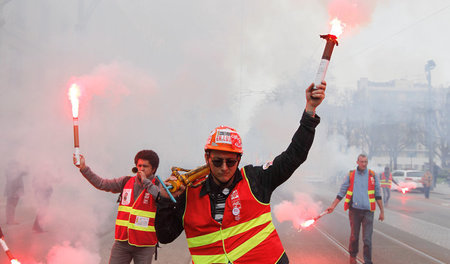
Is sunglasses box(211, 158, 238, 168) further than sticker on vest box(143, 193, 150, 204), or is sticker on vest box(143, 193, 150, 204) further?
sticker on vest box(143, 193, 150, 204)

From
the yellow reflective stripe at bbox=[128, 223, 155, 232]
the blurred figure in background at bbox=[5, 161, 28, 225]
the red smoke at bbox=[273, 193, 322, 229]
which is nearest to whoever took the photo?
the yellow reflective stripe at bbox=[128, 223, 155, 232]

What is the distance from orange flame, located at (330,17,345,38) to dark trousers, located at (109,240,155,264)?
7.25 ft

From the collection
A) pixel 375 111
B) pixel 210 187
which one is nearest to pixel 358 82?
pixel 375 111

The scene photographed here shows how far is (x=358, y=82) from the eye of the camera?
64.0ft

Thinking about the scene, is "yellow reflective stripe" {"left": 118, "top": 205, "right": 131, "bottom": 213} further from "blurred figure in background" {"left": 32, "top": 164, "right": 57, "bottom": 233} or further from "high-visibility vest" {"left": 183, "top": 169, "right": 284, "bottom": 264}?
"blurred figure in background" {"left": 32, "top": 164, "right": 57, "bottom": 233}

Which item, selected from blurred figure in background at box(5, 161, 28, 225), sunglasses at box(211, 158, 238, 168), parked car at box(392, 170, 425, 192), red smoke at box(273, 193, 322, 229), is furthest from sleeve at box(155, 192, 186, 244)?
parked car at box(392, 170, 425, 192)

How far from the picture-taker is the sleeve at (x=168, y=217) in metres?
1.94

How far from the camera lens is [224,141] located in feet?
6.39

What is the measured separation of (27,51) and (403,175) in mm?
18270

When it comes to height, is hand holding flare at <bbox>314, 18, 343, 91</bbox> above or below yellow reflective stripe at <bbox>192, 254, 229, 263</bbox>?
above

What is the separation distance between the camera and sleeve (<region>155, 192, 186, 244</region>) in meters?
1.94

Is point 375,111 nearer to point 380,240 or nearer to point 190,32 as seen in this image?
point 190,32

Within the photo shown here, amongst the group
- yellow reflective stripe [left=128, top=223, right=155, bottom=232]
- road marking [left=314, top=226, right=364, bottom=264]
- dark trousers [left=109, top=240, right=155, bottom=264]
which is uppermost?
yellow reflective stripe [left=128, top=223, right=155, bottom=232]

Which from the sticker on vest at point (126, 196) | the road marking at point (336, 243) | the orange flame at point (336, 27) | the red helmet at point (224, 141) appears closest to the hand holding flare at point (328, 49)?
the orange flame at point (336, 27)
